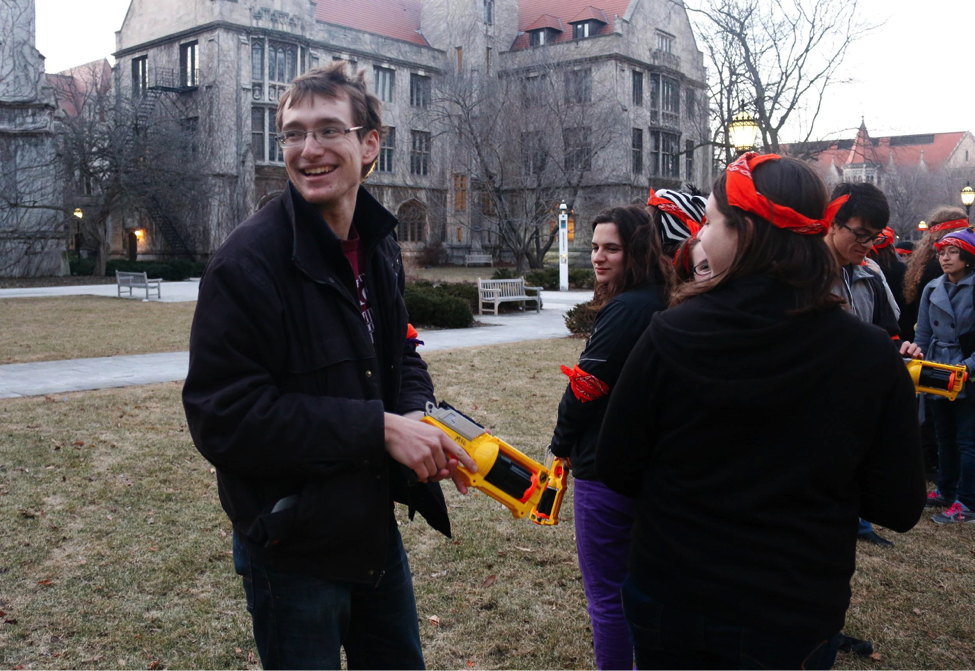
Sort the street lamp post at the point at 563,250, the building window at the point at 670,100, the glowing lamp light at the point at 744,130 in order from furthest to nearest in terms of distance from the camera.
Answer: the building window at the point at 670,100 → the street lamp post at the point at 563,250 → the glowing lamp light at the point at 744,130

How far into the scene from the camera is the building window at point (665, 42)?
2103 inches

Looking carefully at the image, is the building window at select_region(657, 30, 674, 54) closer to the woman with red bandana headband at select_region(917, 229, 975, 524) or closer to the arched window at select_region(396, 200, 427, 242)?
the arched window at select_region(396, 200, 427, 242)

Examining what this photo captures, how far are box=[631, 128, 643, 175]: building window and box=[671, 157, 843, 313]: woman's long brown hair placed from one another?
50668 millimetres

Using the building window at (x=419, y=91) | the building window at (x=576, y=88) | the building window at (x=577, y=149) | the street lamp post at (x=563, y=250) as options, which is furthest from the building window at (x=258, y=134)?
the street lamp post at (x=563, y=250)

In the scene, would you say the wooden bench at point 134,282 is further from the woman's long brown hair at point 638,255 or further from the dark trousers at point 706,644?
the dark trousers at point 706,644

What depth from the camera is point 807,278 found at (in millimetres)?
1927

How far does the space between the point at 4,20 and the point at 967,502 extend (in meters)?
39.6

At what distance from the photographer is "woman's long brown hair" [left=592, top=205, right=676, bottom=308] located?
10.7 ft


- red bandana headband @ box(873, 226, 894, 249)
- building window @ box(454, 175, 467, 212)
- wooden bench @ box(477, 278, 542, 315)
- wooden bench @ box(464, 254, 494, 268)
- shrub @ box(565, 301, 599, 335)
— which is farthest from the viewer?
building window @ box(454, 175, 467, 212)

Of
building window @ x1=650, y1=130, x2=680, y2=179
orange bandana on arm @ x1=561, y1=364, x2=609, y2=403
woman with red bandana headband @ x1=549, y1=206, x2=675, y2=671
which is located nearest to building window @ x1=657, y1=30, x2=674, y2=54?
building window @ x1=650, y1=130, x2=680, y2=179

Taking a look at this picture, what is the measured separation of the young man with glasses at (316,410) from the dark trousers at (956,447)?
460 centimetres

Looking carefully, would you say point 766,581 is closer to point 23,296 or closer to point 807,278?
point 807,278

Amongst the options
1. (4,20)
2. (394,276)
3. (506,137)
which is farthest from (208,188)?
(394,276)

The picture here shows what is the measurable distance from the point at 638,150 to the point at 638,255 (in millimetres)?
49986
